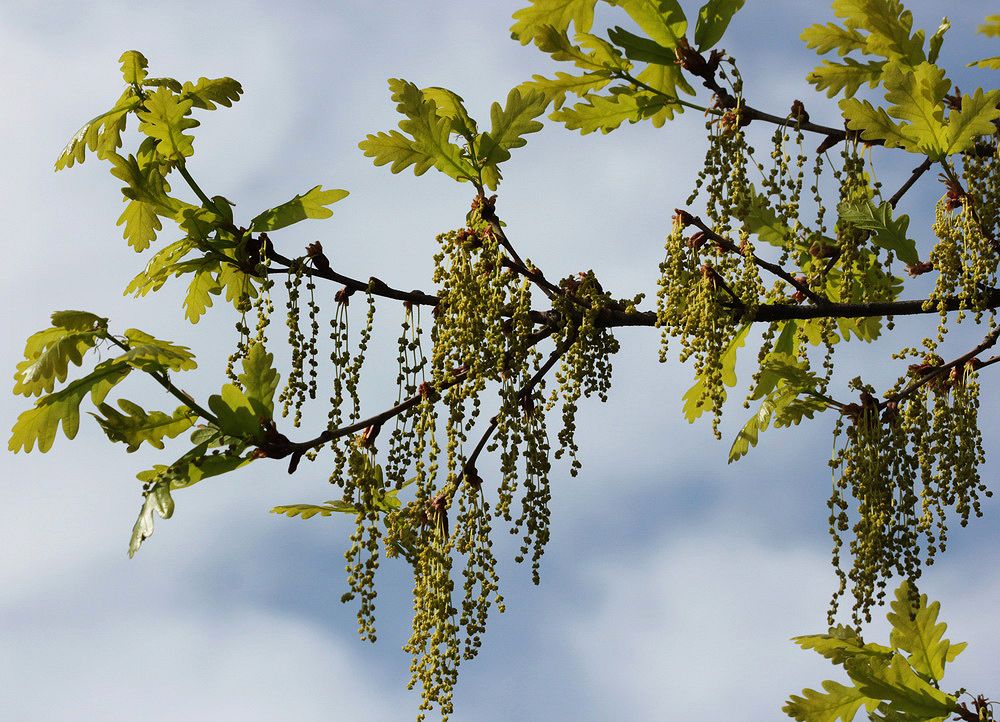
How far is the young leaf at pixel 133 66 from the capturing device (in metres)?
3.62

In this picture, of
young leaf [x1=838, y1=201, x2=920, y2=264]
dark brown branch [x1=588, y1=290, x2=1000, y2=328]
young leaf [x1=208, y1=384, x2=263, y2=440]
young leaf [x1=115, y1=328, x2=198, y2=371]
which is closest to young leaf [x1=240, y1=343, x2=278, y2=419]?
young leaf [x1=208, y1=384, x2=263, y2=440]

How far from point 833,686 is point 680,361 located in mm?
1453

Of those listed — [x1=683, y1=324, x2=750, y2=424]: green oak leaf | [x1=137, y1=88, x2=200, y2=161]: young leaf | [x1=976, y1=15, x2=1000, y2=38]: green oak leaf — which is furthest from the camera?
[x1=683, y1=324, x2=750, y2=424]: green oak leaf

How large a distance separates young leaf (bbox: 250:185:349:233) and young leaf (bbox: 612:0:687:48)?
3.65 feet

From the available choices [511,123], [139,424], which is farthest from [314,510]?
[511,123]

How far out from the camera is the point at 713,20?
3.31m

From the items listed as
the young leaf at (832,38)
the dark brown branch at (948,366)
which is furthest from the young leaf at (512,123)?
the dark brown branch at (948,366)

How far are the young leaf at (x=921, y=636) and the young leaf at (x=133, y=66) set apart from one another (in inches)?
125


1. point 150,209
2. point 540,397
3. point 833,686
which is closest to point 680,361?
point 540,397

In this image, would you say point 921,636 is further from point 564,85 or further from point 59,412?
point 59,412

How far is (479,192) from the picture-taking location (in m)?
3.38

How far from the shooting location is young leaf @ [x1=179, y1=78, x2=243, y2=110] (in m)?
3.73

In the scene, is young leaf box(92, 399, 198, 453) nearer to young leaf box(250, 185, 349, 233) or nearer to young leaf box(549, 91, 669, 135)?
young leaf box(250, 185, 349, 233)

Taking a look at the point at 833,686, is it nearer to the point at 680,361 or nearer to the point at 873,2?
the point at 680,361
